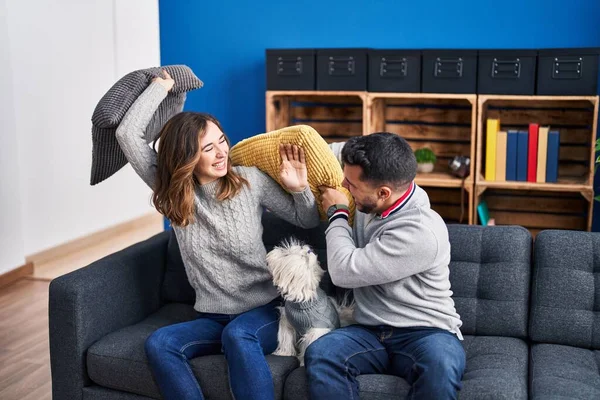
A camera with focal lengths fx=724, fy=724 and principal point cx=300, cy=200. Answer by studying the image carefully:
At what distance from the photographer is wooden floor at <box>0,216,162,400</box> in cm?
278

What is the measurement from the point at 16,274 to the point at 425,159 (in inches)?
95.6

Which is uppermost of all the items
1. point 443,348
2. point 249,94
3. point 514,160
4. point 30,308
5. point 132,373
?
point 249,94

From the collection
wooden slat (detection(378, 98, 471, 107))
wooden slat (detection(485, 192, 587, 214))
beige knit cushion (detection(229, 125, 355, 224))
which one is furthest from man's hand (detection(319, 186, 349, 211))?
wooden slat (detection(485, 192, 587, 214))

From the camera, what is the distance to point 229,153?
7.63ft

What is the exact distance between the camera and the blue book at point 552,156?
3.67 metres

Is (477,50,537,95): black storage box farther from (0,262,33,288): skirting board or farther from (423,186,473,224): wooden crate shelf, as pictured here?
(0,262,33,288): skirting board

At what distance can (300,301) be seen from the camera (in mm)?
2012

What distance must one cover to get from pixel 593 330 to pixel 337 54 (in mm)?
2150

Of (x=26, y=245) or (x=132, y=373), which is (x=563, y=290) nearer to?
(x=132, y=373)

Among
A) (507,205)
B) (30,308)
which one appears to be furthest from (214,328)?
(507,205)

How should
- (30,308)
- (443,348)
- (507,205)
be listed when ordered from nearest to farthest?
(443,348), (30,308), (507,205)

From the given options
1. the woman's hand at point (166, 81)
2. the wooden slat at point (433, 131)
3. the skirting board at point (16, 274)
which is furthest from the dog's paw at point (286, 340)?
the skirting board at point (16, 274)

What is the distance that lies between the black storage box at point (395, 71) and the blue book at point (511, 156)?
1.75 feet

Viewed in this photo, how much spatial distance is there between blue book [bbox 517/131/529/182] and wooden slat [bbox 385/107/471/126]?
398 millimetres
